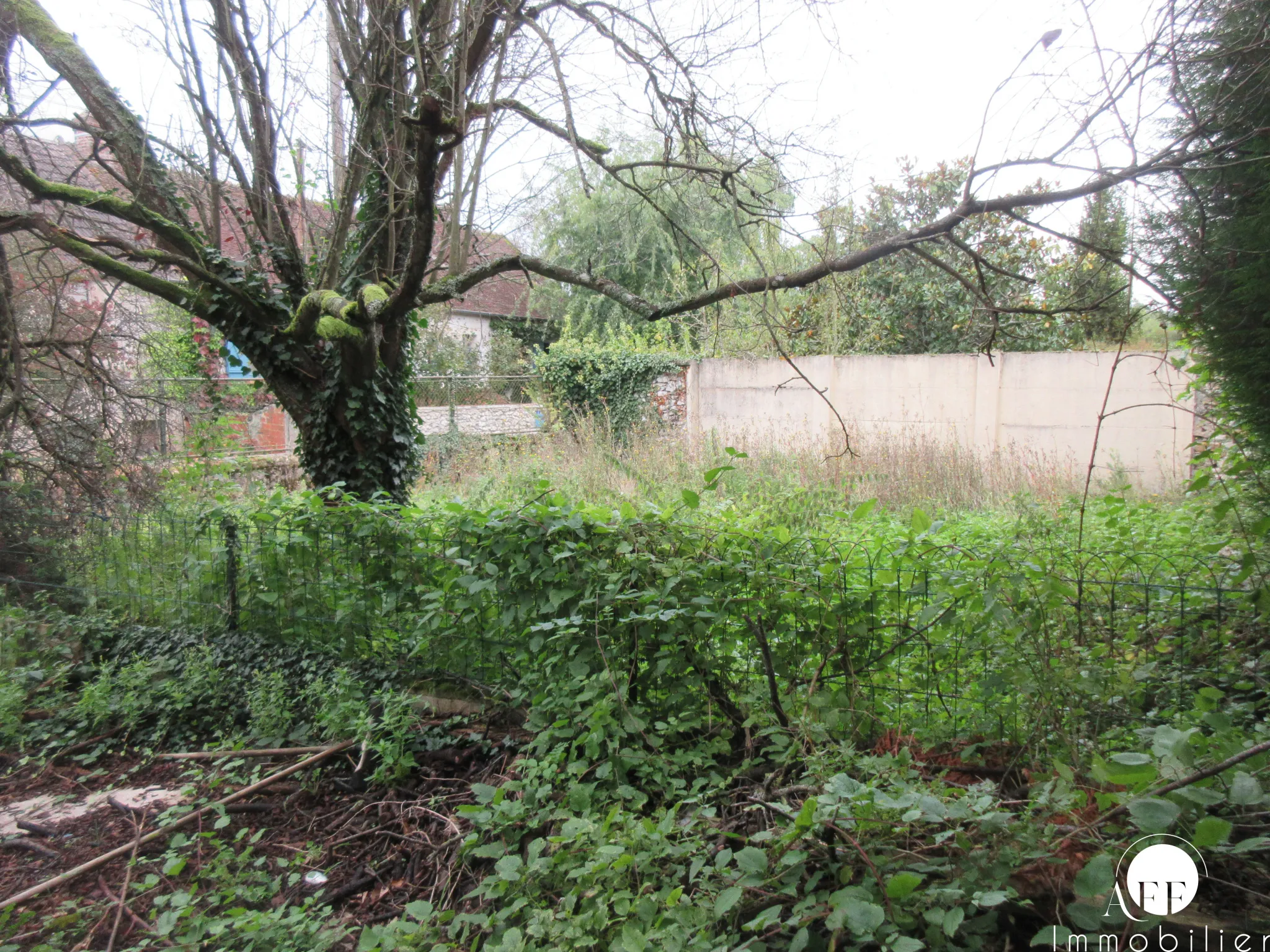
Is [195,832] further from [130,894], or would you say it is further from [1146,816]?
[1146,816]

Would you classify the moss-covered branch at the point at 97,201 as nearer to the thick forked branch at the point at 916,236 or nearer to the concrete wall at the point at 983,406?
the thick forked branch at the point at 916,236

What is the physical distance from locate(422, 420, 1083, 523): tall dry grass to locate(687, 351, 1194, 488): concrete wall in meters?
0.41

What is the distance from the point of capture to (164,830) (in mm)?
3350

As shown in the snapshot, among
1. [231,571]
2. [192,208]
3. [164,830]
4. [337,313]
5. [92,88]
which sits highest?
[92,88]

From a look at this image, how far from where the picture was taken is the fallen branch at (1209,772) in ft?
5.53

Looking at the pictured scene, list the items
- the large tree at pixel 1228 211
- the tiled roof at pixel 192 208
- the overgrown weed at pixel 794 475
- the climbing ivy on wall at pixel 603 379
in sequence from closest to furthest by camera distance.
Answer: the large tree at pixel 1228 211 → the tiled roof at pixel 192 208 → the overgrown weed at pixel 794 475 → the climbing ivy on wall at pixel 603 379

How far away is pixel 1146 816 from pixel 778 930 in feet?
2.90

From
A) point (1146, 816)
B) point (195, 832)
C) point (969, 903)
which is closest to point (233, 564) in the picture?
point (195, 832)

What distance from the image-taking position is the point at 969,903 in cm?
183

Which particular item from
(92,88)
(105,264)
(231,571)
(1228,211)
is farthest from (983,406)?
(92,88)

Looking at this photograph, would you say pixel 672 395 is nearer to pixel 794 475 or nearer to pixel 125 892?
pixel 794 475

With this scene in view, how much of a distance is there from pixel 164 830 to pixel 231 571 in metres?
1.97

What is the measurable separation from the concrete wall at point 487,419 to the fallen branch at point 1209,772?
12645mm

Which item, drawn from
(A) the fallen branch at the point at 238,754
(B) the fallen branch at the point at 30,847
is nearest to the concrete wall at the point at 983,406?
(A) the fallen branch at the point at 238,754
